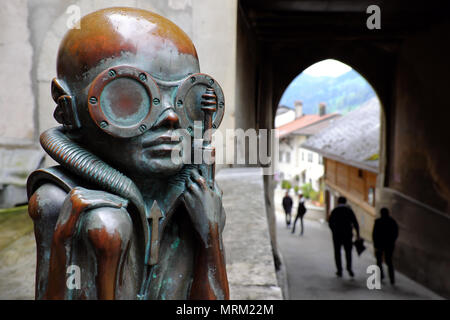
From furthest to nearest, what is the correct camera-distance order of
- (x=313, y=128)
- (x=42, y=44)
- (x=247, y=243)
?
(x=313, y=128), (x=42, y=44), (x=247, y=243)

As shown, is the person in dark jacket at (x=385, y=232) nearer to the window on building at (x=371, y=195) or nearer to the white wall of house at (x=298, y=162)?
the window on building at (x=371, y=195)

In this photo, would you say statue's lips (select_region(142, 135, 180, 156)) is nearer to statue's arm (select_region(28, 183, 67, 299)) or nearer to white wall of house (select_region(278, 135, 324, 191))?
statue's arm (select_region(28, 183, 67, 299))

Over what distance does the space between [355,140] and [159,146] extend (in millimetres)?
14716

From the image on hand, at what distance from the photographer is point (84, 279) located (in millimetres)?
1315

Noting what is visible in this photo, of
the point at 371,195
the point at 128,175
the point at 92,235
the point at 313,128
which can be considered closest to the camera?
the point at 92,235

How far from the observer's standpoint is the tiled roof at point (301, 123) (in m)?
30.6

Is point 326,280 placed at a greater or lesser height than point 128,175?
lesser

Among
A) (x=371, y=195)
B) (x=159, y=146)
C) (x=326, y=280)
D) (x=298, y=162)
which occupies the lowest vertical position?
(x=298, y=162)

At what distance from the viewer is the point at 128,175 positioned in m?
1.51

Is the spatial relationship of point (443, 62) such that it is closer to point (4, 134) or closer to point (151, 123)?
point (4, 134)

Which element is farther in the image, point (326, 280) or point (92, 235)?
point (326, 280)

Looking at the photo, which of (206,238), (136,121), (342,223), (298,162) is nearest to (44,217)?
(136,121)

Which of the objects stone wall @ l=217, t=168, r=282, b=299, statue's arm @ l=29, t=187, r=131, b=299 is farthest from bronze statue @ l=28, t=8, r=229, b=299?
stone wall @ l=217, t=168, r=282, b=299

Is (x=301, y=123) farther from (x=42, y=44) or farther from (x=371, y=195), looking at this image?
(x=42, y=44)
